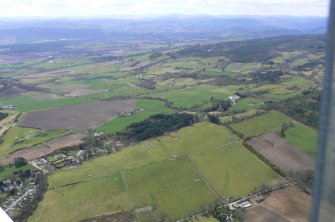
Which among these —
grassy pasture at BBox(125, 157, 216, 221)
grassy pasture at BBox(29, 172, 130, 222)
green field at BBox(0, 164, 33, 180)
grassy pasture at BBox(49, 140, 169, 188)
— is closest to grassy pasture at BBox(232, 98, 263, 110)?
grassy pasture at BBox(49, 140, 169, 188)

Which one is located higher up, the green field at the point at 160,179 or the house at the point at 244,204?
the house at the point at 244,204

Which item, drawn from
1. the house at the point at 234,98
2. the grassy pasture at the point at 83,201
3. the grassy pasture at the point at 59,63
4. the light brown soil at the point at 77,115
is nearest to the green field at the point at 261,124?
the house at the point at 234,98

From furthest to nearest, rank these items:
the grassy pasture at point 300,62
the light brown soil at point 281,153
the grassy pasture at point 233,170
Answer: the grassy pasture at point 300,62 → the light brown soil at point 281,153 → the grassy pasture at point 233,170

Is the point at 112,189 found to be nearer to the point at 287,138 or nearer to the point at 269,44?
the point at 287,138

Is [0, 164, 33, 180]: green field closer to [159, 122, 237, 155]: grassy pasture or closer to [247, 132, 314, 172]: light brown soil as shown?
[159, 122, 237, 155]: grassy pasture

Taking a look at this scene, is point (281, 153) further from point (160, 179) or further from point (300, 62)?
point (300, 62)

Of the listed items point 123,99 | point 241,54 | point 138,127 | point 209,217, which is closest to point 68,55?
point 241,54

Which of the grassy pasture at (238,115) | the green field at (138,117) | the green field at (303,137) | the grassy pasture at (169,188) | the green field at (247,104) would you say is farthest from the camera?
the green field at (247,104)

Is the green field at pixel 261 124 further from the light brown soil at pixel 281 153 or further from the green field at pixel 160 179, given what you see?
the green field at pixel 160 179
